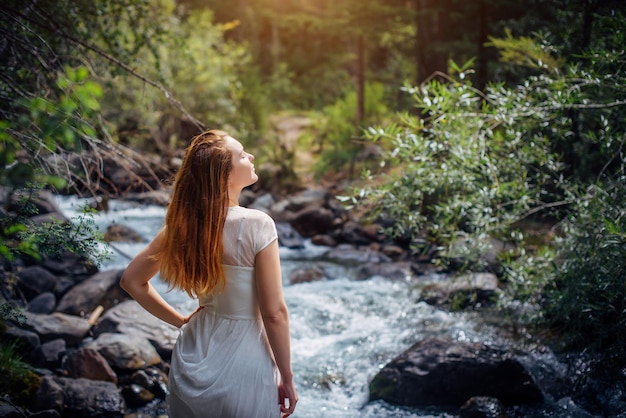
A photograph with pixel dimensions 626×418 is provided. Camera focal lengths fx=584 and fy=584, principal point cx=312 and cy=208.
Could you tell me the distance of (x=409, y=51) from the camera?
18672 mm

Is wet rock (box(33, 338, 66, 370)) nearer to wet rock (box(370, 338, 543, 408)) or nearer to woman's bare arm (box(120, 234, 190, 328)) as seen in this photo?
wet rock (box(370, 338, 543, 408))

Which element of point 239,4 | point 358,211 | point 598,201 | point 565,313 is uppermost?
point 239,4

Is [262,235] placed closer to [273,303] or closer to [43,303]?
[273,303]

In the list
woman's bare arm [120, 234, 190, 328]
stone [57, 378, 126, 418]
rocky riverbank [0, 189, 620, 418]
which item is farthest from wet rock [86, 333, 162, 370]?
woman's bare arm [120, 234, 190, 328]

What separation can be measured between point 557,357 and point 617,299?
145 cm

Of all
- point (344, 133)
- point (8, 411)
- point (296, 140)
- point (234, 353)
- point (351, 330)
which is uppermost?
point (234, 353)

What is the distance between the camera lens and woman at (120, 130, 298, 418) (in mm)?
2645

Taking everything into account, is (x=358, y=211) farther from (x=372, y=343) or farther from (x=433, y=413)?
(x=433, y=413)

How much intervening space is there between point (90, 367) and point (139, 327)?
1126 mm

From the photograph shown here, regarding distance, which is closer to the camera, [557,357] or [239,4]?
[557,357]

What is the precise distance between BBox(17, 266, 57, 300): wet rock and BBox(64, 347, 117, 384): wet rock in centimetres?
279

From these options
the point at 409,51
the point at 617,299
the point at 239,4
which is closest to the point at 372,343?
the point at 617,299

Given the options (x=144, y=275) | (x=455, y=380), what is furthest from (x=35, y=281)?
(x=144, y=275)

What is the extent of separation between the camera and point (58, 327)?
6.80 meters
